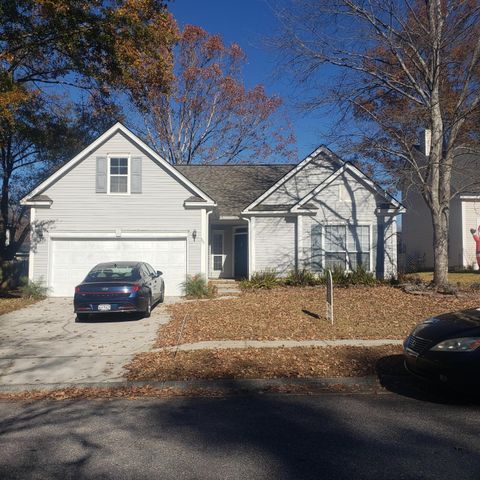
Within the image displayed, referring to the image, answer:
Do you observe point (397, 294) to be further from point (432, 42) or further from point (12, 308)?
point (12, 308)

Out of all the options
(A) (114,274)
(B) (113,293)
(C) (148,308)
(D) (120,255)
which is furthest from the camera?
(D) (120,255)

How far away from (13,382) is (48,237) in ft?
36.3

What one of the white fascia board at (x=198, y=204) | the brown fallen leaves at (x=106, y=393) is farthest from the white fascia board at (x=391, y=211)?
the brown fallen leaves at (x=106, y=393)

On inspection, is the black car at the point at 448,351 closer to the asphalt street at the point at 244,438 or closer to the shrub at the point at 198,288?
the asphalt street at the point at 244,438

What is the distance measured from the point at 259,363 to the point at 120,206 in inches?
444

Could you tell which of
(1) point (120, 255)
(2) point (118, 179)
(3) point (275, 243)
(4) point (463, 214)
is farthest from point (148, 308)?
(4) point (463, 214)

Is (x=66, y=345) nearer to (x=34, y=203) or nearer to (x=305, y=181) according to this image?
(x=34, y=203)

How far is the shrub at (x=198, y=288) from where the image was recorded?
54.6ft

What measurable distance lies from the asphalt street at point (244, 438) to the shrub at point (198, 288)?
32.5 feet

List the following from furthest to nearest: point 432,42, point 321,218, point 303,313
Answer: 1. point 321,218
2. point 432,42
3. point 303,313

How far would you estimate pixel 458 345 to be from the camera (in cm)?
602

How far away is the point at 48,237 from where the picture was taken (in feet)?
57.8

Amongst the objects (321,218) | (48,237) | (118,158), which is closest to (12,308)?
(48,237)

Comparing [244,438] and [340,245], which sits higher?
[340,245]
